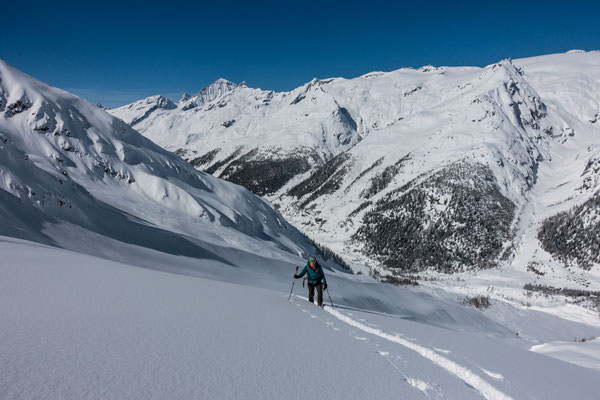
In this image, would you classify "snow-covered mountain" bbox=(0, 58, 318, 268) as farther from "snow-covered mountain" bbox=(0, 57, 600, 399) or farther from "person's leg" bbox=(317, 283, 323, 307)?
"person's leg" bbox=(317, 283, 323, 307)

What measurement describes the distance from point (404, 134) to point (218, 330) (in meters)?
183

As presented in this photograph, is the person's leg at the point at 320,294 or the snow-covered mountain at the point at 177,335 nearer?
the snow-covered mountain at the point at 177,335

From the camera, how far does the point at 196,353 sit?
4691 millimetres

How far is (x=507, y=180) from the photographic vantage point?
112 metres

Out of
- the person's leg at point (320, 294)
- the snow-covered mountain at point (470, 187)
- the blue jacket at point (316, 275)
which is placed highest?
the snow-covered mountain at point (470, 187)

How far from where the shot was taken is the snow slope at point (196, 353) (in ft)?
11.4

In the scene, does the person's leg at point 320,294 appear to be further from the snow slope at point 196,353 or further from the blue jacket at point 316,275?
the snow slope at point 196,353

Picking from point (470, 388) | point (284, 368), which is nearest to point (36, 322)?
point (284, 368)

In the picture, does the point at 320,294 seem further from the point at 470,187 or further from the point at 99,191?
the point at 470,187

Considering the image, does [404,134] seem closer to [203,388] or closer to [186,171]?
[186,171]

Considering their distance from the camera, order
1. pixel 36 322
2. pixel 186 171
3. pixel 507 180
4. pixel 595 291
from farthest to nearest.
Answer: pixel 507 180, pixel 595 291, pixel 186 171, pixel 36 322

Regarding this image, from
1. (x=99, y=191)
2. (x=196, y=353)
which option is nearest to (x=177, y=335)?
(x=196, y=353)

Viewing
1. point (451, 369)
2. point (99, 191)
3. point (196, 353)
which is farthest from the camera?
point (99, 191)

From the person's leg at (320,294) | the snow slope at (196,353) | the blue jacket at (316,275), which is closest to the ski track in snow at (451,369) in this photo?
the snow slope at (196,353)
